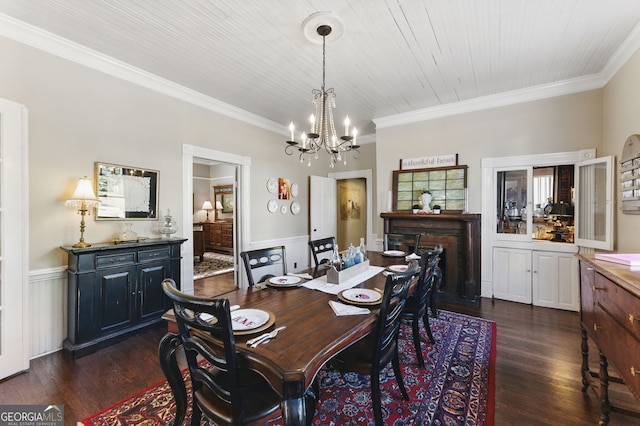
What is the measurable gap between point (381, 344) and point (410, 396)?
2.25ft

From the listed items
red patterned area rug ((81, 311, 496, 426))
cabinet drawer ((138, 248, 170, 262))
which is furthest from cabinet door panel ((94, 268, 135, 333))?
red patterned area rug ((81, 311, 496, 426))

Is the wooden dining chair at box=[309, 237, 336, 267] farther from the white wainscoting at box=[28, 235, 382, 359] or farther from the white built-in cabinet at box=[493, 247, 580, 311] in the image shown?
the white built-in cabinet at box=[493, 247, 580, 311]

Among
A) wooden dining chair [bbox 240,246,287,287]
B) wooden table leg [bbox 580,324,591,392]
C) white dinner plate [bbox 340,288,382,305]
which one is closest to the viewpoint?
white dinner plate [bbox 340,288,382,305]

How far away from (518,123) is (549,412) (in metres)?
3.46

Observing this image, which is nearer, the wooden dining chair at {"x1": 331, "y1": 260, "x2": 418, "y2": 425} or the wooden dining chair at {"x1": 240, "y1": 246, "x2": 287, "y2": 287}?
the wooden dining chair at {"x1": 331, "y1": 260, "x2": 418, "y2": 425}

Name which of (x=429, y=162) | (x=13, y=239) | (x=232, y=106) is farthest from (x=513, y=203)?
(x=13, y=239)

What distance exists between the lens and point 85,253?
97.3 inches

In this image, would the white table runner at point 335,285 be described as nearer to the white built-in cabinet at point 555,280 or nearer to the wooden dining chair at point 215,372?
the wooden dining chair at point 215,372

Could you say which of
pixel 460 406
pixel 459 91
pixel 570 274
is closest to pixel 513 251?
pixel 570 274

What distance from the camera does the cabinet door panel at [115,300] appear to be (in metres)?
2.60

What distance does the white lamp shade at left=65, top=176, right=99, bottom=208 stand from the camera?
8.27 ft

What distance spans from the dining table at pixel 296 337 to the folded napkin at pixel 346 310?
2 cm

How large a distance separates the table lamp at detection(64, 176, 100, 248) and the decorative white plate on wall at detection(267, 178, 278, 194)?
252 cm

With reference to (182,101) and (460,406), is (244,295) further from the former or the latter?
(182,101)
